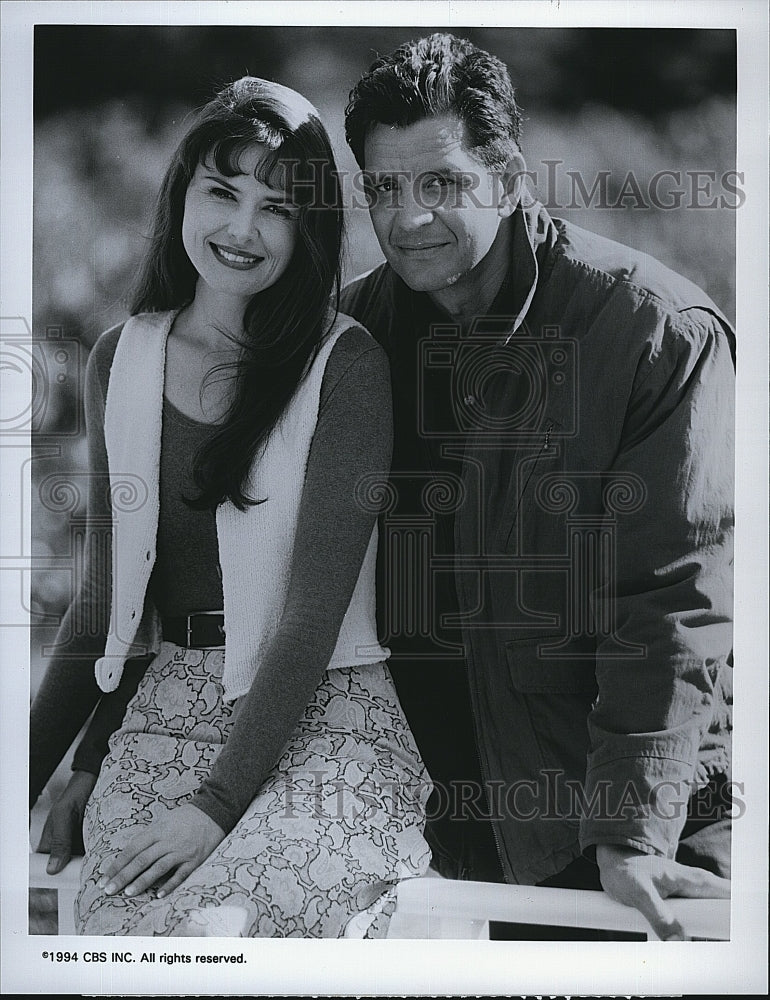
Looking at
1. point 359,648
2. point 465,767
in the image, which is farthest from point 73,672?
point 465,767

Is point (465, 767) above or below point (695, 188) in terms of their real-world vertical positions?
below

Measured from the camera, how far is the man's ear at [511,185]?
2328 millimetres

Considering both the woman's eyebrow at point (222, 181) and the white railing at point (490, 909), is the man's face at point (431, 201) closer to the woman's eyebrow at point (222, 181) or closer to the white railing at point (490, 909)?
the woman's eyebrow at point (222, 181)

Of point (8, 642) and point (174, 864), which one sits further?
point (8, 642)

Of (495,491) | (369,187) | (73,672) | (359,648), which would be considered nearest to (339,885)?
(359,648)

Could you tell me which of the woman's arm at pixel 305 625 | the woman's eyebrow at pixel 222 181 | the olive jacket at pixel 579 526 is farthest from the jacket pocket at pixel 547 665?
the woman's eyebrow at pixel 222 181

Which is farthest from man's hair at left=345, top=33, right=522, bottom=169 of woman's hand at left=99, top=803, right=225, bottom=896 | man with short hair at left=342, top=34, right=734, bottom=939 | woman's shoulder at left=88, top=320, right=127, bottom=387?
woman's hand at left=99, top=803, right=225, bottom=896

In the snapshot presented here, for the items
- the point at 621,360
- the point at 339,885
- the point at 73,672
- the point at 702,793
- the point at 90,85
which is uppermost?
the point at 90,85

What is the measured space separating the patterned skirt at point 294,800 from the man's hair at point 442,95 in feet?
3.57

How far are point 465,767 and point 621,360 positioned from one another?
2.91ft

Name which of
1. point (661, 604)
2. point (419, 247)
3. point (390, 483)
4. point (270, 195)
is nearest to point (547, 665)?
point (661, 604)

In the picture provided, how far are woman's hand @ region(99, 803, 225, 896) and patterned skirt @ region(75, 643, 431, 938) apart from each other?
2cm

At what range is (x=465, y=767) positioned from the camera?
93.3 inches

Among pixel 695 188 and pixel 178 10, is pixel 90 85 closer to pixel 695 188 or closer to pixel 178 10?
pixel 178 10
